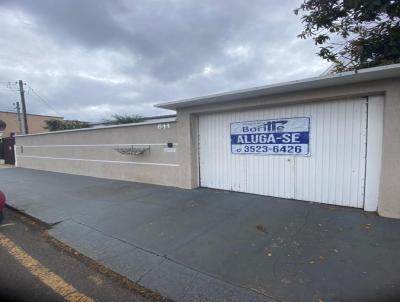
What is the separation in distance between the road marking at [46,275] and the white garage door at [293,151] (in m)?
4.29

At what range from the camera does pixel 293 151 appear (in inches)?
199

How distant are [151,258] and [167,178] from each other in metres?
4.09

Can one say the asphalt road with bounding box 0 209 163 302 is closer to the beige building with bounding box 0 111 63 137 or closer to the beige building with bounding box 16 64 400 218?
the beige building with bounding box 16 64 400 218

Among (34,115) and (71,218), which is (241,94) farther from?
(34,115)

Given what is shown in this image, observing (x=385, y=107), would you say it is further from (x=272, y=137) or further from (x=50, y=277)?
(x=50, y=277)

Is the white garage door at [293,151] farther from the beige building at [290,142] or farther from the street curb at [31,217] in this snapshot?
the street curb at [31,217]

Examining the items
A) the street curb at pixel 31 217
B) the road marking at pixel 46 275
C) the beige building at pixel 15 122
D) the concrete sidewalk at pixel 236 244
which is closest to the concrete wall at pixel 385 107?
the concrete sidewalk at pixel 236 244

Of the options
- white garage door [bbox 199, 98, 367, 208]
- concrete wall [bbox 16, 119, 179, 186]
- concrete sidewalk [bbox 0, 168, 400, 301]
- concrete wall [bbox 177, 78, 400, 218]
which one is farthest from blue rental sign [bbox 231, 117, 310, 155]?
concrete wall [bbox 16, 119, 179, 186]

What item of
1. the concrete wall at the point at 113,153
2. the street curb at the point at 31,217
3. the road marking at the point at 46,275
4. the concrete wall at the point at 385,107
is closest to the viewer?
the road marking at the point at 46,275

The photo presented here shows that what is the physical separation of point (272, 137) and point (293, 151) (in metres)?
0.57

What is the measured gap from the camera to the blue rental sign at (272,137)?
4.91 meters

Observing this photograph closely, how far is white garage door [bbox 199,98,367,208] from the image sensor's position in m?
4.41

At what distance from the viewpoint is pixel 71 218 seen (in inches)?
183

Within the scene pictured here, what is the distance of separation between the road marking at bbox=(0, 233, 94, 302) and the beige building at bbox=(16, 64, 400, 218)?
4.01 m
